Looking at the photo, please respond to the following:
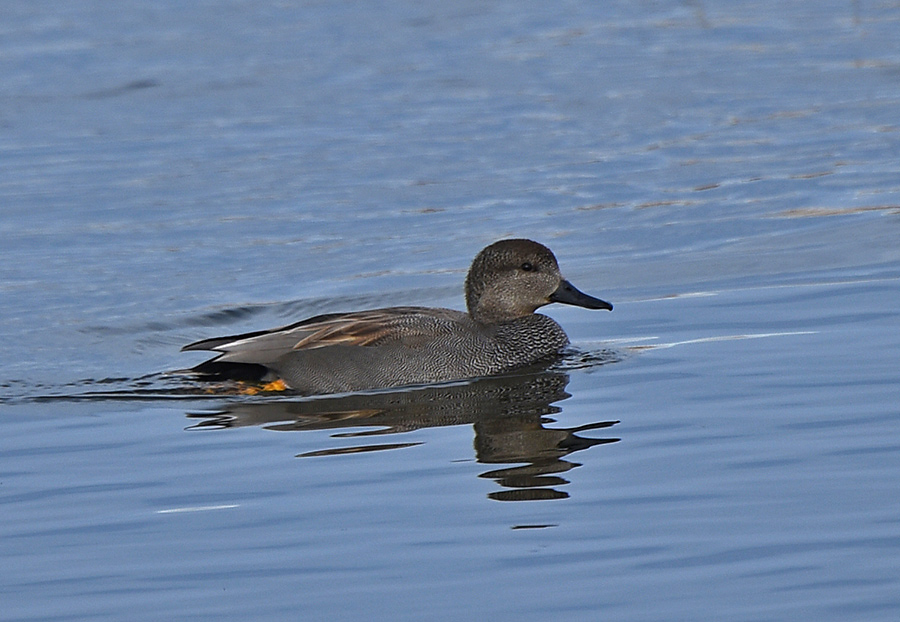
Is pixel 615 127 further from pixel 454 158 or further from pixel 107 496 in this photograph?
pixel 107 496

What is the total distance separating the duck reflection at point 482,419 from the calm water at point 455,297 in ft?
0.11

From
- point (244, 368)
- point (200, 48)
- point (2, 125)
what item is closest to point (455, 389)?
point (244, 368)

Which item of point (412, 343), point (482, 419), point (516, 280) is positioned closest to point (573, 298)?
point (516, 280)

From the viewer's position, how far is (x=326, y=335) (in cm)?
920

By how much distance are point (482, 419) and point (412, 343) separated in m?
1.08

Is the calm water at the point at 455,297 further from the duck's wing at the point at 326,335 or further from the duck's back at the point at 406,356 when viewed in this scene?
the duck's wing at the point at 326,335

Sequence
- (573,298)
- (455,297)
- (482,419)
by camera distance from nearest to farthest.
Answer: (482,419), (573,298), (455,297)

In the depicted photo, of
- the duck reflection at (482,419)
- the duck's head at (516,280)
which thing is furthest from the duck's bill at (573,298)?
the duck reflection at (482,419)

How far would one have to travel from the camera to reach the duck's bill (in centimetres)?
972

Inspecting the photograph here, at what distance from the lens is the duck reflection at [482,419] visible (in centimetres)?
706

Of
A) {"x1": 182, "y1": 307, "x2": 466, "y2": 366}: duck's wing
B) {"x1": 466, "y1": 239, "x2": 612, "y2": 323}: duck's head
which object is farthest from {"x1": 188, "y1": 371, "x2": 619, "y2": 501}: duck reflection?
{"x1": 466, "y1": 239, "x2": 612, "y2": 323}: duck's head

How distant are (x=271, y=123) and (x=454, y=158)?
283 cm

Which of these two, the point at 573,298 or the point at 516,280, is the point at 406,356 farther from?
the point at 573,298

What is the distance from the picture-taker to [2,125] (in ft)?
60.4
